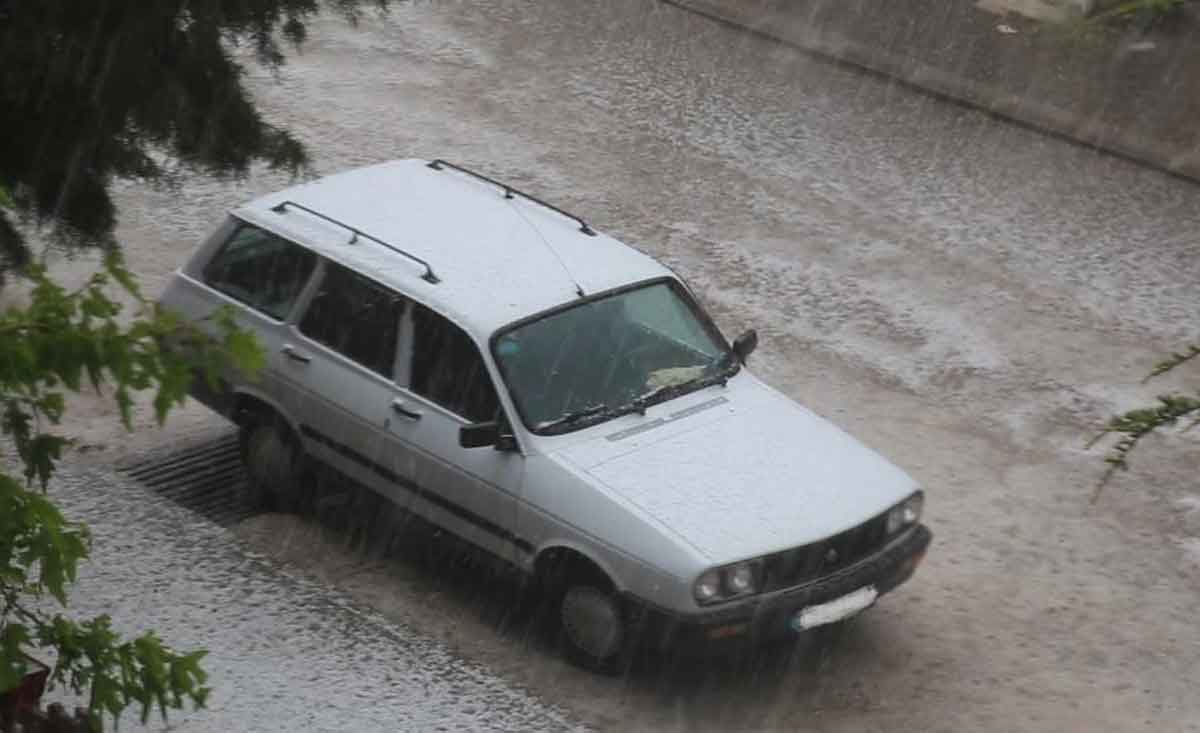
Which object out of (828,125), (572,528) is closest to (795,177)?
(828,125)

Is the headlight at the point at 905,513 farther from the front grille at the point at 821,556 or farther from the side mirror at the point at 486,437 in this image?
the side mirror at the point at 486,437

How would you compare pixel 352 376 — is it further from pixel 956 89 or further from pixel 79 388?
pixel 956 89

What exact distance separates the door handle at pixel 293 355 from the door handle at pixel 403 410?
1.93ft

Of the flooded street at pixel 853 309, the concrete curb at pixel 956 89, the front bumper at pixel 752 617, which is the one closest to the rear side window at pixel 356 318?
the flooded street at pixel 853 309

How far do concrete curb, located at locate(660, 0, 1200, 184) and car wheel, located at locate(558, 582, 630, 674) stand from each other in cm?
802

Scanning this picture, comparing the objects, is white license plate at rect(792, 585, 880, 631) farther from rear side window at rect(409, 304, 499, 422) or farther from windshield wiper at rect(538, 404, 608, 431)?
rear side window at rect(409, 304, 499, 422)

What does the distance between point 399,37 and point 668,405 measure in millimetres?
8988

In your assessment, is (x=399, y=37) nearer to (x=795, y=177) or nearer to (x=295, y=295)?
(x=795, y=177)

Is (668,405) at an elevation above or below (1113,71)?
below

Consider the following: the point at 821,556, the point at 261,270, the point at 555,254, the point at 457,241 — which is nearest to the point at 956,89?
the point at 555,254

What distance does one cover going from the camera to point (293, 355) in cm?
934

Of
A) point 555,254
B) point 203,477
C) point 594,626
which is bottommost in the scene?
point 203,477

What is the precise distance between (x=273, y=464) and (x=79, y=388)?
471cm

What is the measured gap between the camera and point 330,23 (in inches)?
701
